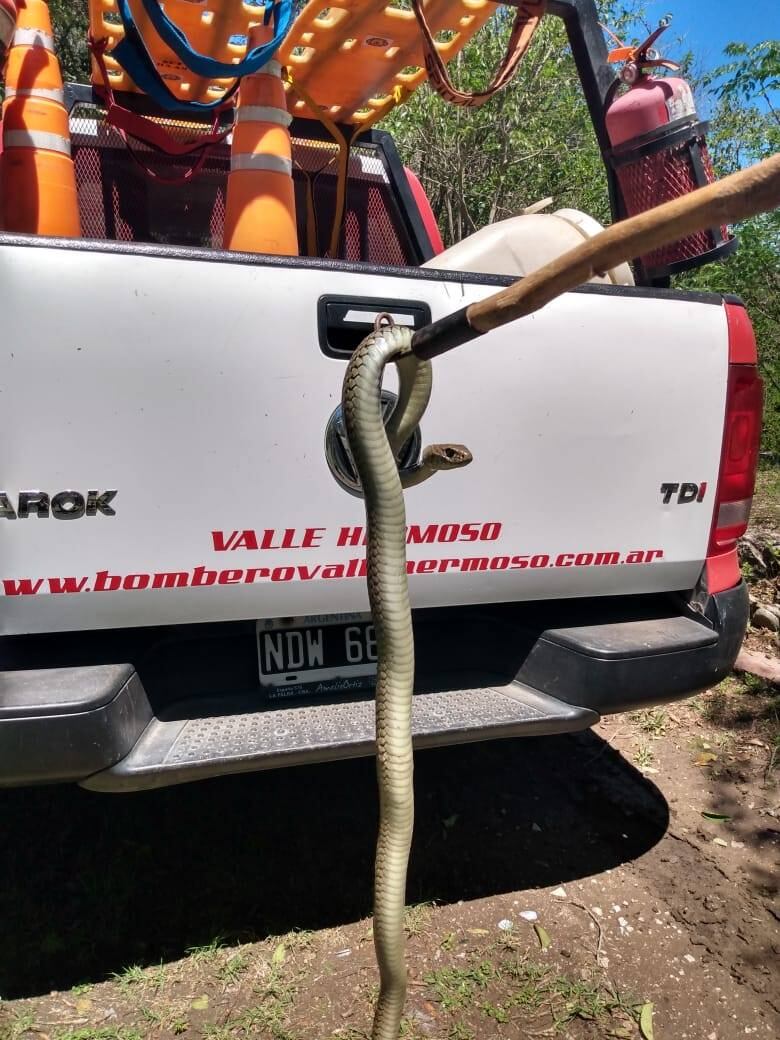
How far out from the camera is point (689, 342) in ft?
7.74

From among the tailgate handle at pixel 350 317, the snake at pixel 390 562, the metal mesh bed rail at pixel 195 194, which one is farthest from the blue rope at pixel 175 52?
the snake at pixel 390 562

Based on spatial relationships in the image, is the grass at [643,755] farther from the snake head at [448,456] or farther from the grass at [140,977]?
the snake head at [448,456]

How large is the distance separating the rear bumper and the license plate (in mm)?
49

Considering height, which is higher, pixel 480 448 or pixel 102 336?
pixel 102 336

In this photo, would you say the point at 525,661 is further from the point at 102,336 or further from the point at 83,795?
the point at 83,795

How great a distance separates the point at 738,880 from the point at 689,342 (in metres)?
1.72

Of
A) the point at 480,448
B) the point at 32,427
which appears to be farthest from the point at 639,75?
the point at 32,427

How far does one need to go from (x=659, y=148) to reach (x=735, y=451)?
1193 millimetres

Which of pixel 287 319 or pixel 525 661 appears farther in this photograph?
pixel 525 661

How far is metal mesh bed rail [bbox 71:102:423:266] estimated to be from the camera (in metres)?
3.63

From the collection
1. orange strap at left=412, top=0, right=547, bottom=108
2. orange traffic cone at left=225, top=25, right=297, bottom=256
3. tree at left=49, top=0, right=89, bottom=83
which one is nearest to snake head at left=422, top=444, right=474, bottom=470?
orange traffic cone at left=225, top=25, right=297, bottom=256

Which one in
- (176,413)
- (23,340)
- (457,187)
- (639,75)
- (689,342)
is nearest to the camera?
(23,340)

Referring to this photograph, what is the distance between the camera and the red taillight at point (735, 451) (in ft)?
8.00

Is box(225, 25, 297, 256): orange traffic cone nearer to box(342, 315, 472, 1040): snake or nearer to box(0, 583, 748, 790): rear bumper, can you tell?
box(0, 583, 748, 790): rear bumper
